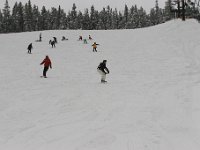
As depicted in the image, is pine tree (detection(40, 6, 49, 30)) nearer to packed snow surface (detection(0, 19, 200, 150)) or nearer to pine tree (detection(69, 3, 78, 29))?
pine tree (detection(69, 3, 78, 29))

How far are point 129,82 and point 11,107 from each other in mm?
7850

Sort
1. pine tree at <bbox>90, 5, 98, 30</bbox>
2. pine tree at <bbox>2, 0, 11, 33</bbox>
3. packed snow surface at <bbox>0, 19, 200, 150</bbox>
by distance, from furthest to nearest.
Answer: pine tree at <bbox>90, 5, 98, 30</bbox> → pine tree at <bbox>2, 0, 11, 33</bbox> → packed snow surface at <bbox>0, 19, 200, 150</bbox>

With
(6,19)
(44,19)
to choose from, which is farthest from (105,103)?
(44,19)

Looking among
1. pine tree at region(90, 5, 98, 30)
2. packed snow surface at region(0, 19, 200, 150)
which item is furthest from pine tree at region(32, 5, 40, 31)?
packed snow surface at region(0, 19, 200, 150)

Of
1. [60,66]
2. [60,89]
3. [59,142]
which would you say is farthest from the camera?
[60,66]

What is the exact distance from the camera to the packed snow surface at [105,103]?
8672 mm

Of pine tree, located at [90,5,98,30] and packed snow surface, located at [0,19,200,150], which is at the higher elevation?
pine tree, located at [90,5,98,30]

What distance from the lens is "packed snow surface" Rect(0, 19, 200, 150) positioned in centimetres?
867

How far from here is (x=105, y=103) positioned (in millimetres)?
13172

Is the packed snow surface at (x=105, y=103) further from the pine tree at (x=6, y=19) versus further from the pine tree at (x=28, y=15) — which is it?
the pine tree at (x=28, y=15)

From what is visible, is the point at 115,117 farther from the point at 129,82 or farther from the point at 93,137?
the point at 129,82

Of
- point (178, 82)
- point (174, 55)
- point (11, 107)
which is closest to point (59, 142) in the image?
point (11, 107)

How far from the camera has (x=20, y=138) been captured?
9125mm

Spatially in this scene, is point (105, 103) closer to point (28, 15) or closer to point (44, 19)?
point (28, 15)
